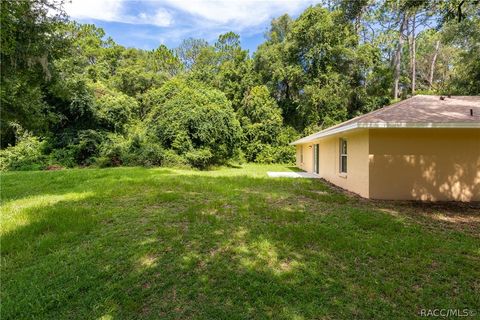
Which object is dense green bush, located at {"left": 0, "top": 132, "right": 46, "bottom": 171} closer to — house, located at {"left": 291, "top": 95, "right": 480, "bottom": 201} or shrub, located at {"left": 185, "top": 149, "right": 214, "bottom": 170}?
shrub, located at {"left": 185, "top": 149, "right": 214, "bottom": 170}

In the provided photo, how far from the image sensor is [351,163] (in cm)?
979

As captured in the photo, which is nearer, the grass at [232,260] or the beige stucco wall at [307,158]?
the grass at [232,260]

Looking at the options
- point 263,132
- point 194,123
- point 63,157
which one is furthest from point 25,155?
point 263,132

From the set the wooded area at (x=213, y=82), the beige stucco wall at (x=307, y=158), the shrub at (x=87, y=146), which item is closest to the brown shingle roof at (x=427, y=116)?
the wooded area at (x=213, y=82)

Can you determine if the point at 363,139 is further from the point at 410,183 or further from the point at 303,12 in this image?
the point at 303,12

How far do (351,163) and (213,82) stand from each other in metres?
21.8

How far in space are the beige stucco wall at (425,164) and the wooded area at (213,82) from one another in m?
3.07

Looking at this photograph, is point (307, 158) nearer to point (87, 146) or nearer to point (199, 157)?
point (199, 157)

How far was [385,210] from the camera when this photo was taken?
22.5 ft

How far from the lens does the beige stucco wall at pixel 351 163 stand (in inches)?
336

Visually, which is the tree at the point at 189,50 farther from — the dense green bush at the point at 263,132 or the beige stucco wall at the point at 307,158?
the beige stucco wall at the point at 307,158

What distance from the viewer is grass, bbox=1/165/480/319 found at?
10.1ft

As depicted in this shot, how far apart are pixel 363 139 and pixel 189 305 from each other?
729 centimetres

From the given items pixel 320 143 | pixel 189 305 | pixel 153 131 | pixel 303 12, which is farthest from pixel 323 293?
pixel 303 12
